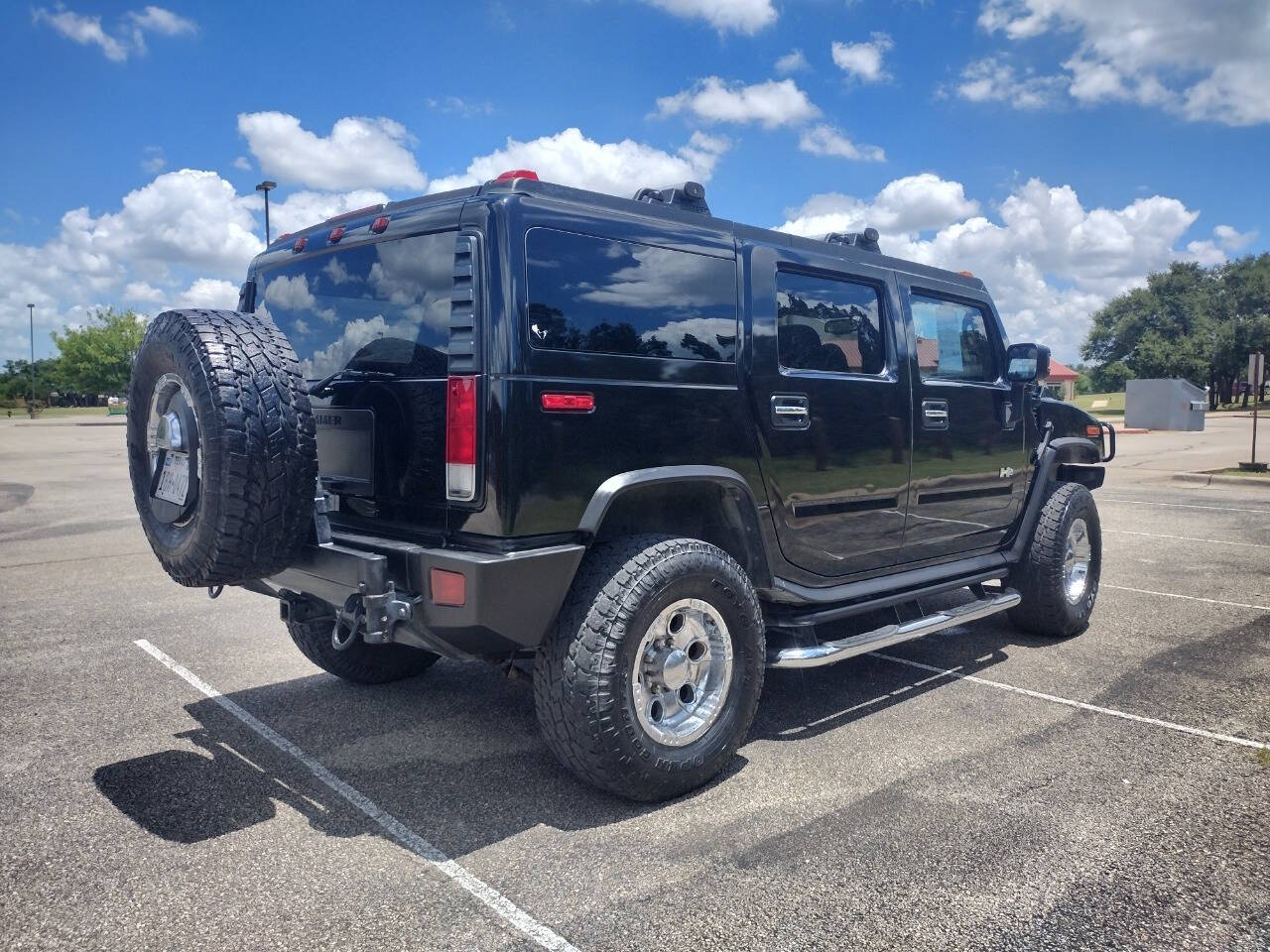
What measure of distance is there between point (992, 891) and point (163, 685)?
4071mm

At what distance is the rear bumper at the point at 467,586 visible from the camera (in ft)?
10.2

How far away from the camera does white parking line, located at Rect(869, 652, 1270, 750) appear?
Answer: 13.8 feet

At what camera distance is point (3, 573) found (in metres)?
7.95

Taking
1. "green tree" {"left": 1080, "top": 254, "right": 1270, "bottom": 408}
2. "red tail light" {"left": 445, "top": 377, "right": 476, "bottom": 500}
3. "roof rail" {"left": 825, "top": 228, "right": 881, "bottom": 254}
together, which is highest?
"green tree" {"left": 1080, "top": 254, "right": 1270, "bottom": 408}

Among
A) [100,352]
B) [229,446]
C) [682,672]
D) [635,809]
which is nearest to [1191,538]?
[682,672]

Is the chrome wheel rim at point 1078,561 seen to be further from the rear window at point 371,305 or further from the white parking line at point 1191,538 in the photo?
the white parking line at point 1191,538

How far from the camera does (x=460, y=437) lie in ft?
10.5

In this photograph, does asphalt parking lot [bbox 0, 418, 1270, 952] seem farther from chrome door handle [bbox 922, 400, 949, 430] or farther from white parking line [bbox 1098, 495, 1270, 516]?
white parking line [bbox 1098, 495, 1270, 516]

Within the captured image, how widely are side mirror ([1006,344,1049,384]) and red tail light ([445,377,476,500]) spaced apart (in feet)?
11.8

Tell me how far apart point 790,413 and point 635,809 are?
5.67 feet

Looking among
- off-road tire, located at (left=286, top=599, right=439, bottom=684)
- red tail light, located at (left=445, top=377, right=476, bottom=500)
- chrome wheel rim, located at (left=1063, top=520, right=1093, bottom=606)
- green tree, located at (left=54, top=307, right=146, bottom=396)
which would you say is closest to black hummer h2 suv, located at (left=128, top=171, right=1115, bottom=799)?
red tail light, located at (left=445, top=377, right=476, bottom=500)

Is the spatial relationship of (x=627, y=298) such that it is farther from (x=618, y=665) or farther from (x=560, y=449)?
(x=618, y=665)

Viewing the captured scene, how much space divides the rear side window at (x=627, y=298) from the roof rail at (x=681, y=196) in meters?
0.33

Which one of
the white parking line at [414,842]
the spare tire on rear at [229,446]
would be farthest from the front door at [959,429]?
the spare tire on rear at [229,446]
